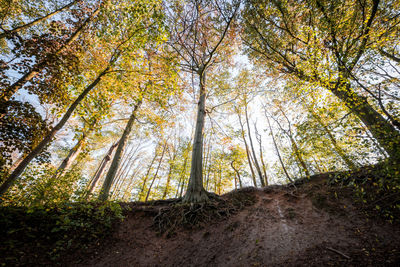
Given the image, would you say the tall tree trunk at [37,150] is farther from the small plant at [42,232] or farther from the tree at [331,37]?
the tree at [331,37]

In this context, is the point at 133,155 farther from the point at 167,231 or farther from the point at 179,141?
the point at 167,231

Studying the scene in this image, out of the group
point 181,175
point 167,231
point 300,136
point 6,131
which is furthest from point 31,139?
point 181,175

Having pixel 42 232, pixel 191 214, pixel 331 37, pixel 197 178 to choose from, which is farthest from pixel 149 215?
pixel 331 37

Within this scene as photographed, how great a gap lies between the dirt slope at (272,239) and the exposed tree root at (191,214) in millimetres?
184

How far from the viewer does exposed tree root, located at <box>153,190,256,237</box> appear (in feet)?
14.7

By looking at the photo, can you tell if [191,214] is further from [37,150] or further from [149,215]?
[37,150]

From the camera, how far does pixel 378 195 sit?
11.8 ft

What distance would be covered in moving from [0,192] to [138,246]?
3.30m

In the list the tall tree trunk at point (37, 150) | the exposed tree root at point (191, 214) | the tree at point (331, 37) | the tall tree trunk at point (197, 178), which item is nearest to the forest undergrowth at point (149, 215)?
the exposed tree root at point (191, 214)

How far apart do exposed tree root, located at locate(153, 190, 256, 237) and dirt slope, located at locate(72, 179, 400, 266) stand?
18cm

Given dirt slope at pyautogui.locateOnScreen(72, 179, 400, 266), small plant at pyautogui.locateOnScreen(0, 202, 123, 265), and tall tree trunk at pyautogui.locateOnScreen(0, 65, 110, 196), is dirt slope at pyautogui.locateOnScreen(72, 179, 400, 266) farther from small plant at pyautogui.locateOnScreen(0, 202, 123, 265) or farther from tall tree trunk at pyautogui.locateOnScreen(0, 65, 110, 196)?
tall tree trunk at pyautogui.locateOnScreen(0, 65, 110, 196)

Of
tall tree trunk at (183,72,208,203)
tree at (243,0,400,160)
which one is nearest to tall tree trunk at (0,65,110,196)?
tall tree trunk at (183,72,208,203)

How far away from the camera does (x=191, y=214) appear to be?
468cm

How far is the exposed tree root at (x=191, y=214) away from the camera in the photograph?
4492 millimetres
